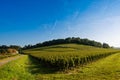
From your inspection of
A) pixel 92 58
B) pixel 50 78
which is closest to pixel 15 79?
pixel 50 78

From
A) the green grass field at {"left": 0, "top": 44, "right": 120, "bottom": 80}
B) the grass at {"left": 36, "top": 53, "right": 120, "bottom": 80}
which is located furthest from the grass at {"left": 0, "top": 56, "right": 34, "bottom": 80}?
the grass at {"left": 36, "top": 53, "right": 120, "bottom": 80}

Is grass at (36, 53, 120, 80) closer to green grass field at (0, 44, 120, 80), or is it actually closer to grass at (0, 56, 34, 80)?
green grass field at (0, 44, 120, 80)

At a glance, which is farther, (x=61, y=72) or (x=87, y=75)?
(x=61, y=72)

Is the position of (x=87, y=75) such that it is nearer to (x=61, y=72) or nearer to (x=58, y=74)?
(x=58, y=74)

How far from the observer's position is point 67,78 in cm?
2444

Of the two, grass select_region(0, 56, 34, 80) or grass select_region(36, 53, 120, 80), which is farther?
grass select_region(36, 53, 120, 80)

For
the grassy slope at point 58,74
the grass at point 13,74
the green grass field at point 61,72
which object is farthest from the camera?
the green grass field at point 61,72

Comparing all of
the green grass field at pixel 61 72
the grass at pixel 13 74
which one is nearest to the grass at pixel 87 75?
the green grass field at pixel 61 72

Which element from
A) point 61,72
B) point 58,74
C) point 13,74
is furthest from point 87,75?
point 13,74

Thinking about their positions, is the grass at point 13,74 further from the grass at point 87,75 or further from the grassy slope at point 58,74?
the grass at point 87,75

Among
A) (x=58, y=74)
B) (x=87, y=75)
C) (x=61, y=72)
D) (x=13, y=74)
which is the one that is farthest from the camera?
(x=61, y=72)

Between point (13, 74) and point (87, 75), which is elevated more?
point (13, 74)

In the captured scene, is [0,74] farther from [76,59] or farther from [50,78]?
[76,59]

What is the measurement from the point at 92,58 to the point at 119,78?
2732 cm
